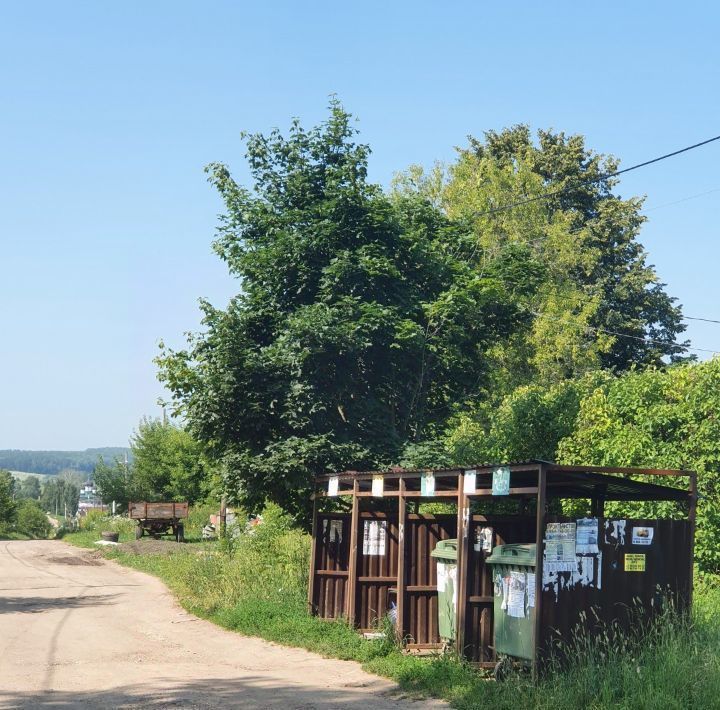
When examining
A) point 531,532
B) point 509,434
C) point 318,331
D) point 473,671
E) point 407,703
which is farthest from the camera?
point 509,434

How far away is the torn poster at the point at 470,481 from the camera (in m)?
11.6

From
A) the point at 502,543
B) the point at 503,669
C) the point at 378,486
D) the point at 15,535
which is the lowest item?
the point at 15,535

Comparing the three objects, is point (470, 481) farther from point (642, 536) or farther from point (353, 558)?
point (353, 558)

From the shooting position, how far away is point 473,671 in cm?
1097

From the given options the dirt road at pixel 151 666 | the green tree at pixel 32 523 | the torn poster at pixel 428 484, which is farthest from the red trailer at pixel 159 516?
the green tree at pixel 32 523

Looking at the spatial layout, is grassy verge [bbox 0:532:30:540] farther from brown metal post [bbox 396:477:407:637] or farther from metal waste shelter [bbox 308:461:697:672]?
brown metal post [bbox 396:477:407:637]

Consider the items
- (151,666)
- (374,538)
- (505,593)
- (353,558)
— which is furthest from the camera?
(374,538)

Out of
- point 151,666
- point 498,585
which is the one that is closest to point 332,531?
point 151,666

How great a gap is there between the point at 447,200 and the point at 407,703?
92.8ft

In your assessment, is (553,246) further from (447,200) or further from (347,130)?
(347,130)

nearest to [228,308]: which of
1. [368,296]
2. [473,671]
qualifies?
[368,296]

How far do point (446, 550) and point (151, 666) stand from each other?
4.22 m

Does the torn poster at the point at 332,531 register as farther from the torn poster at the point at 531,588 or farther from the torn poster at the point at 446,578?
the torn poster at the point at 531,588

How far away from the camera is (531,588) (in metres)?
10.4
